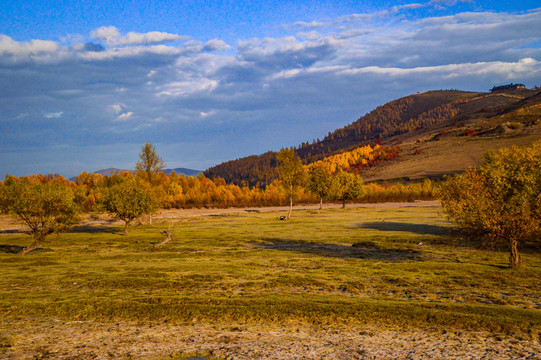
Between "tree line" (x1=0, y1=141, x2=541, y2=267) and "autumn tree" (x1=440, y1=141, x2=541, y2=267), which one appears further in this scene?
"tree line" (x1=0, y1=141, x2=541, y2=267)

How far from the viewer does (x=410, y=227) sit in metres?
49.9

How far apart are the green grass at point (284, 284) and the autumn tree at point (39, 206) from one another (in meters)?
2.50

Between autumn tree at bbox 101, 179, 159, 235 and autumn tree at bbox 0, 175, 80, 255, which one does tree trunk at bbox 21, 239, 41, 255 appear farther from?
autumn tree at bbox 101, 179, 159, 235

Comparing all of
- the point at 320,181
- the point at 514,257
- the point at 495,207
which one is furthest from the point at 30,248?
the point at 320,181

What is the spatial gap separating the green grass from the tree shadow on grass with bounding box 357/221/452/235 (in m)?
5.62

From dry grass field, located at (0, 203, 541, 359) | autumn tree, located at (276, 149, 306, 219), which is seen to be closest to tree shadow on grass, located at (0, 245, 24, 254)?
dry grass field, located at (0, 203, 541, 359)

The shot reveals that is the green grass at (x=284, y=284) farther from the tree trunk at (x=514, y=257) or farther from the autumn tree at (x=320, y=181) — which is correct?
the autumn tree at (x=320, y=181)

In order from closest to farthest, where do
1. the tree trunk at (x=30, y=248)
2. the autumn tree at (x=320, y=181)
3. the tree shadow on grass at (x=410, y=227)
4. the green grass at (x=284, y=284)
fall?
the green grass at (x=284, y=284)
the tree trunk at (x=30, y=248)
the tree shadow on grass at (x=410, y=227)
the autumn tree at (x=320, y=181)

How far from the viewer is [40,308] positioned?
1526 cm

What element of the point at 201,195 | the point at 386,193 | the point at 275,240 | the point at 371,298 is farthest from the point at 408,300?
the point at 201,195

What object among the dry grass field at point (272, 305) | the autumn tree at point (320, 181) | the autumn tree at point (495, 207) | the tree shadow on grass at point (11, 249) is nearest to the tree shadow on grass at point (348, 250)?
the dry grass field at point (272, 305)

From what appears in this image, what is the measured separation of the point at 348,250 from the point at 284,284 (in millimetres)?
15216

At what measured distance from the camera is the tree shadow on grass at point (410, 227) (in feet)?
146

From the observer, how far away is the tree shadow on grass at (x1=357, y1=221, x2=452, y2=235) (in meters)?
44.6
